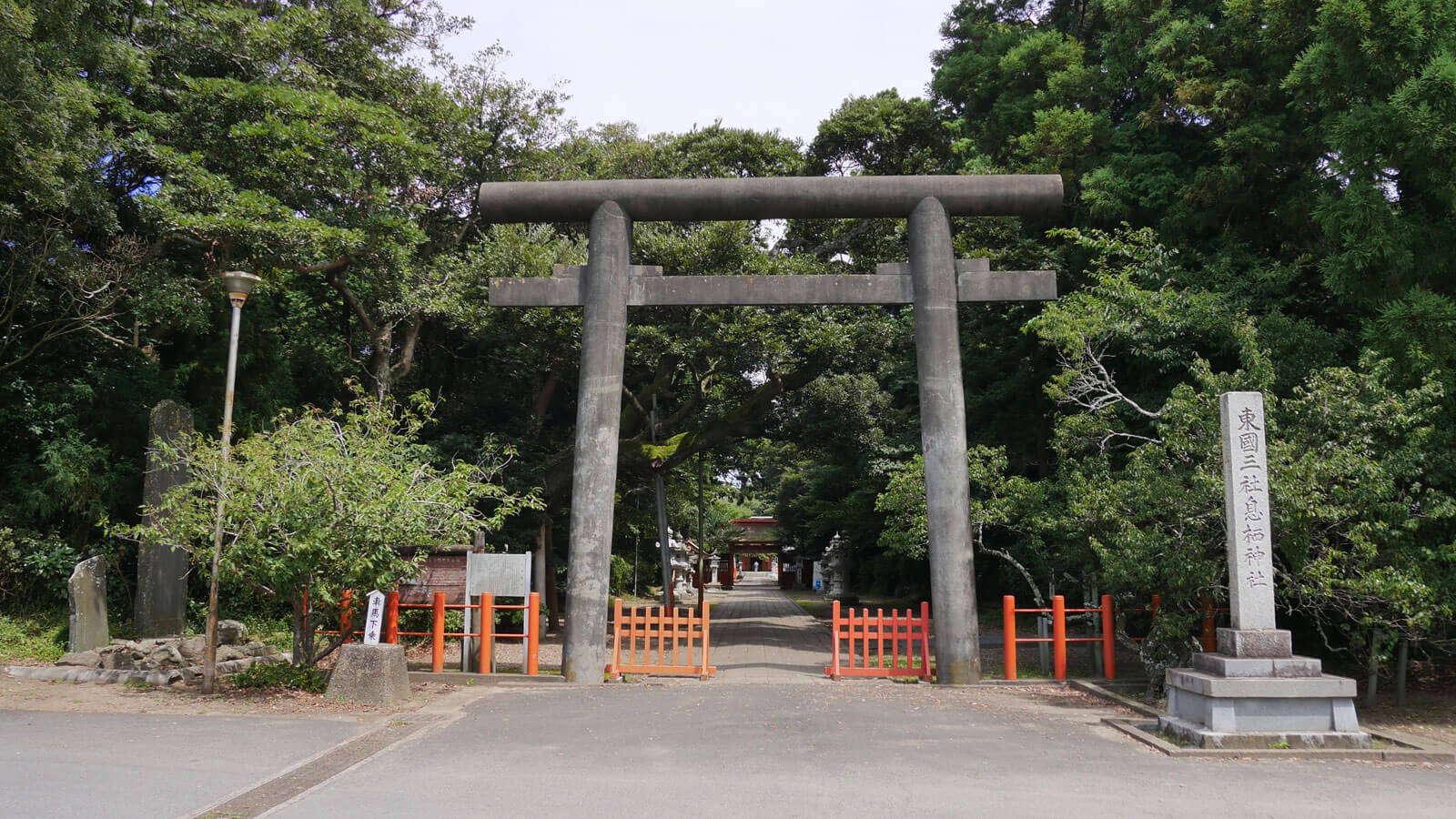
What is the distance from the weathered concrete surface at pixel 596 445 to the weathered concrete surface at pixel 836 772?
1.66 meters

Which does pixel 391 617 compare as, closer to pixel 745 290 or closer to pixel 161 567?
pixel 161 567

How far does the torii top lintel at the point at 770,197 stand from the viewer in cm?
1134

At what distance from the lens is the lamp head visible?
9891 millimetres

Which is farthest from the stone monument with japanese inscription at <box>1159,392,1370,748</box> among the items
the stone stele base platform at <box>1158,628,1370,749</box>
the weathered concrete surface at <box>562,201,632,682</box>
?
the weathered concrete surface at <box>562,201,632,682</box>

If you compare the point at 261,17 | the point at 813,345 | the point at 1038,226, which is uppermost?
the point at 261,17

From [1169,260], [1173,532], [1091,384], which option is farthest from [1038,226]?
[1173,532]

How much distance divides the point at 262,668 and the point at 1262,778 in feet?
31.6

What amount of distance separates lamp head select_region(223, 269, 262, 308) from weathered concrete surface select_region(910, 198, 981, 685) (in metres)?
7.81

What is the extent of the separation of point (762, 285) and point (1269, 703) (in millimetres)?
7013

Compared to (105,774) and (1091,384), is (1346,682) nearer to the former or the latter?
(1091,384)

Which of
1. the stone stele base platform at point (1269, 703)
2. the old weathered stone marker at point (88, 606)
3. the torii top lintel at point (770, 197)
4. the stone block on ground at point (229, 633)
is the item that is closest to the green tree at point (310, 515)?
the old weathered stone marker at point (88, 606)

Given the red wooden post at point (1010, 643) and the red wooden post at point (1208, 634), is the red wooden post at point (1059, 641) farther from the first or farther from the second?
the red wooden post at point (1208, 634)

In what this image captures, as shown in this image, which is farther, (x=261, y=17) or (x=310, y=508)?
(x=261, y=17)

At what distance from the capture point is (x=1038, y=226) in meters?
16.7
